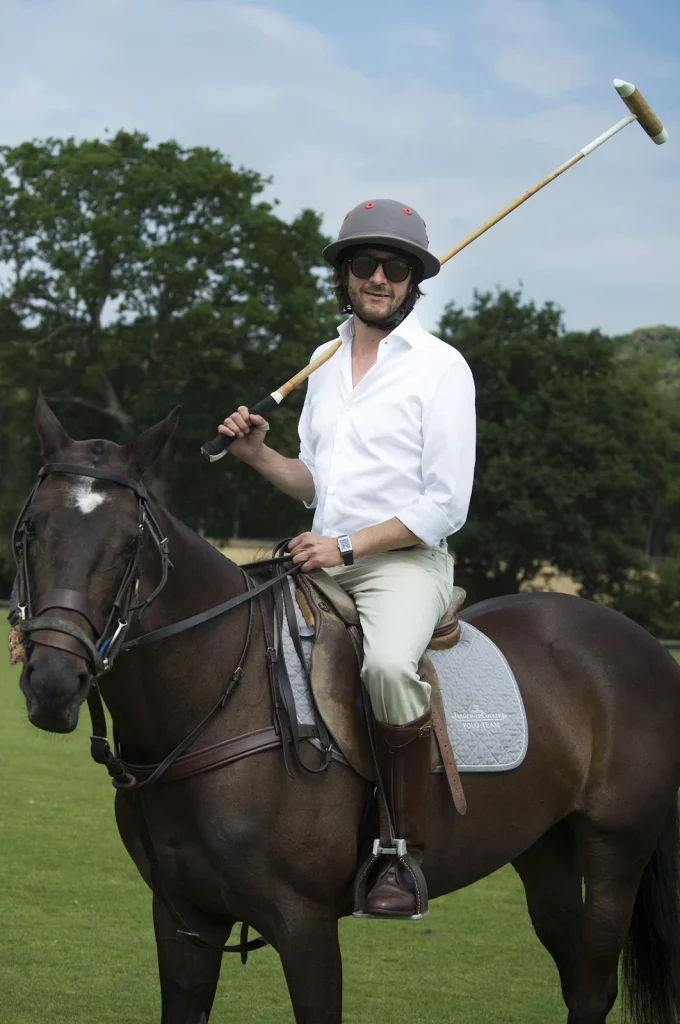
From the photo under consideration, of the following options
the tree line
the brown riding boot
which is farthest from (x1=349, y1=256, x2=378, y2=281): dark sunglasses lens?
the tree line

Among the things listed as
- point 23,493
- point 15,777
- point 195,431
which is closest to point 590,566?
point 195,431

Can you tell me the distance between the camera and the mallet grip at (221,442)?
4.45m

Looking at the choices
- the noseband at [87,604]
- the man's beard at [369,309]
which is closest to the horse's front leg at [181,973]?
the noseband at [87,604]

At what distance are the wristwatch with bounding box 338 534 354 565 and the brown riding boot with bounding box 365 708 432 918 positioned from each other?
55cm

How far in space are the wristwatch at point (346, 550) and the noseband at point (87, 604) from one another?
A: 65 centimetres

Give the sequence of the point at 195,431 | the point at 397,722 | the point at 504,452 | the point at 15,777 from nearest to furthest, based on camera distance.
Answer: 1. the point at 397,722
2. the point at 15,777
3. the point at 195,431
4. the point at 504,452

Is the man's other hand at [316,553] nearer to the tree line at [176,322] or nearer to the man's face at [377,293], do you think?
the man's face at [377,293]

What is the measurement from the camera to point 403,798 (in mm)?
4379

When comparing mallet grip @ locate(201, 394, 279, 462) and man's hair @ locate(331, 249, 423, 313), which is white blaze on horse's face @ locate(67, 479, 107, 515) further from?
man's hair @ locate(331, 249, 423, 313)

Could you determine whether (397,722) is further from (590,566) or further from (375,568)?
(590,566)

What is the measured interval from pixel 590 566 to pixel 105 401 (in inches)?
761

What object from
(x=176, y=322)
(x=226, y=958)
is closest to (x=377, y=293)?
(x=226, y=958)

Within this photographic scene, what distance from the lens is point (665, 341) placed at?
438ft

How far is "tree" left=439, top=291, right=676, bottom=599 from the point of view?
4972 cm
